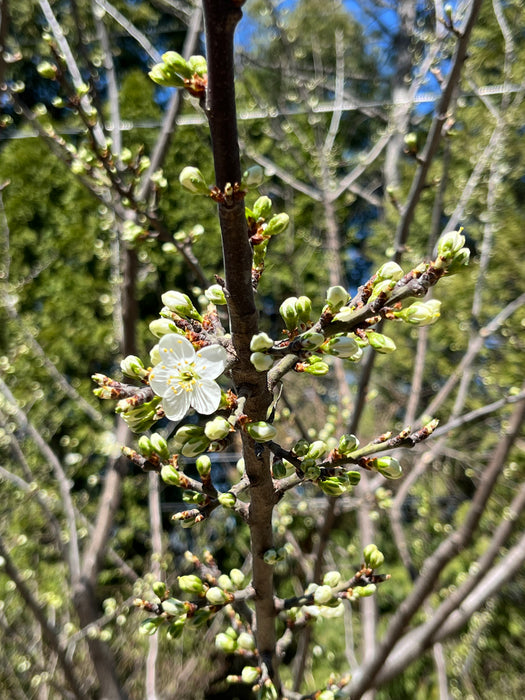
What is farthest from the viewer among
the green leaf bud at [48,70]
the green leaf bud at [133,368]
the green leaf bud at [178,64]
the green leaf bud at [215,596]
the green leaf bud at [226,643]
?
the green leaf bud at [48,70]

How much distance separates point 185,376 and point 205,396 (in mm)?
46

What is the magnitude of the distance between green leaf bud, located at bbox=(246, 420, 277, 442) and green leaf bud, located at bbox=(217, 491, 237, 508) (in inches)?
6.8

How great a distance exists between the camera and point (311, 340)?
0.70 metres

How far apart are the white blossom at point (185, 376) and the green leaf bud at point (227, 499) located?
161mm

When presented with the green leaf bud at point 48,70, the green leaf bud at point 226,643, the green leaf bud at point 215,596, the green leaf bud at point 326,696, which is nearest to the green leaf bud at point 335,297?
the green leaf bud at point 215,596

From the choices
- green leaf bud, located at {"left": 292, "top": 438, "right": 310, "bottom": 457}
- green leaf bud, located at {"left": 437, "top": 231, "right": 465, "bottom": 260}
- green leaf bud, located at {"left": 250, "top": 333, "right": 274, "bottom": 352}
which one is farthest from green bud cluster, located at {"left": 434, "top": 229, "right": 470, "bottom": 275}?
green leaf bud, located at {"left": 292, "top": 438, "right": 310, "bottom": 457}

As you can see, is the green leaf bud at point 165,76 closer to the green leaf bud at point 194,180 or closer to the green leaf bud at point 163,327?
the green leaf bud at point 194,180

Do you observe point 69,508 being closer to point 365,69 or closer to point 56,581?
point 56,581

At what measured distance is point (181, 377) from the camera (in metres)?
0.80

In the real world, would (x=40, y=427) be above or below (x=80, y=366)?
below

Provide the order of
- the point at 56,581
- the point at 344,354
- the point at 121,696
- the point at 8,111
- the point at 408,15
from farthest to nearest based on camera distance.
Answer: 1. the point at 8,111
2. the point at 56,581
3. the point at 408,15
4. the point at 121,696
5. the point at 344,354

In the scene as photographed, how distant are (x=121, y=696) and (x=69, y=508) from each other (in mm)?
909

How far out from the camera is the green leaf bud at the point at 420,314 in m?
0.75

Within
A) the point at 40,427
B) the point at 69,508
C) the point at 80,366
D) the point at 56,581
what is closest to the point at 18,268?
the point at 80,366
